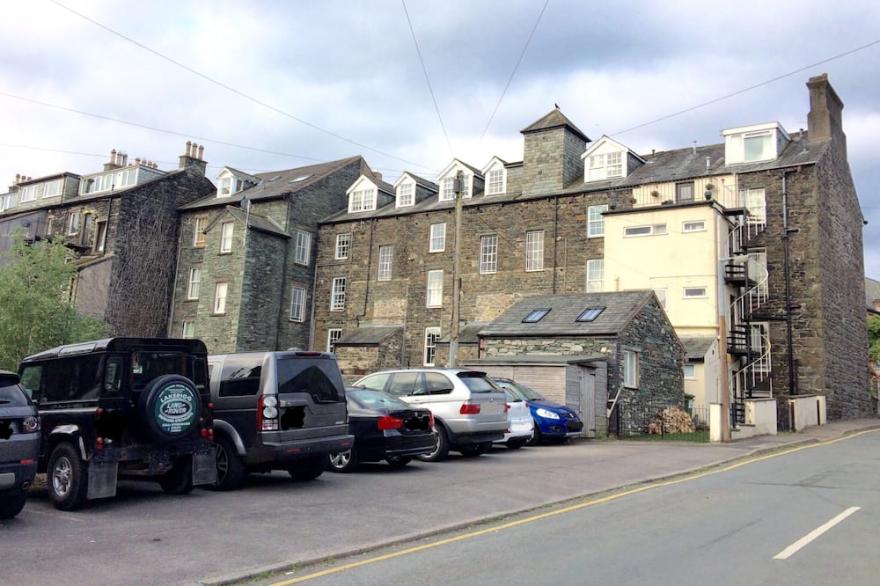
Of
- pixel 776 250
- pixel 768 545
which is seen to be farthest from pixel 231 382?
pixel 776 250

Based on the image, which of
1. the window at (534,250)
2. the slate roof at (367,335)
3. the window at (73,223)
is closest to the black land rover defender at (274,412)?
the window at (534,250)

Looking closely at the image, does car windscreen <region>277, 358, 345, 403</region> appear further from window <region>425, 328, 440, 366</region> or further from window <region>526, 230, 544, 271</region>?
window <region>425, 328, 440, 366</region>

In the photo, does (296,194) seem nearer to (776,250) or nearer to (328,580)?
(776,250)

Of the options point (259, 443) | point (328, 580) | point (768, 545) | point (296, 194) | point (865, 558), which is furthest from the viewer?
point (296, 194)

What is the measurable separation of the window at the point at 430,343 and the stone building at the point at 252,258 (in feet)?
27.0

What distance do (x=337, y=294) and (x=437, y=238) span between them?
7585 mm

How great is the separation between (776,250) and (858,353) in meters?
10.4

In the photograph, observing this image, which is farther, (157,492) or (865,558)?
(157,492)

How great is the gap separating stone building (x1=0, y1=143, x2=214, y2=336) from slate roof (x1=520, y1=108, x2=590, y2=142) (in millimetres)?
22028

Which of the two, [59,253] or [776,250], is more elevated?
[776,250]

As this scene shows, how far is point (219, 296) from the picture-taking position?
39750 mm

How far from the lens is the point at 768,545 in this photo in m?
7.21

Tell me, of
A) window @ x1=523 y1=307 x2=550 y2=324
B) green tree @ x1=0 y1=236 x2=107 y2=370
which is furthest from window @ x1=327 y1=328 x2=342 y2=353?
green tree @ x1=0 y1=236 x2=107 y2=370

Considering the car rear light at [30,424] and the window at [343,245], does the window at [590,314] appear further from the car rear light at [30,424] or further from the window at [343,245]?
the window at [343,245]
